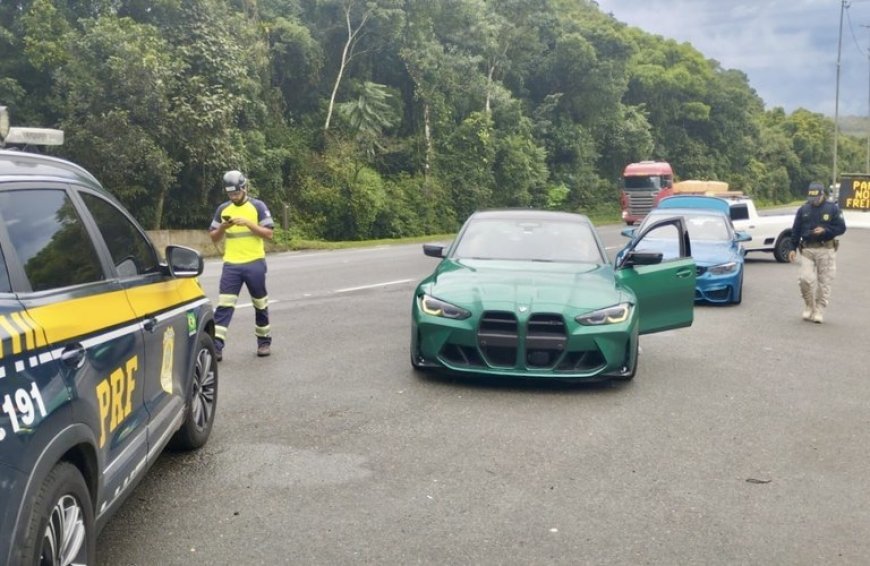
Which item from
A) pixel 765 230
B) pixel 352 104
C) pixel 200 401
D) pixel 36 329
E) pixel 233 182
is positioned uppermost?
pixel 352 104

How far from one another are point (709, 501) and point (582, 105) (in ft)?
190

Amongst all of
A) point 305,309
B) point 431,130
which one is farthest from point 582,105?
point 305,309

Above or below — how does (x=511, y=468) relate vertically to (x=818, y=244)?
below

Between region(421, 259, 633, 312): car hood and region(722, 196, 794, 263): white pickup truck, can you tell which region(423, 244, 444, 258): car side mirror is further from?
region(722, 196, 794, 263): white pickup truck

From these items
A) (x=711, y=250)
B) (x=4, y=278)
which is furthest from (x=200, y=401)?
(x=711, y=250)

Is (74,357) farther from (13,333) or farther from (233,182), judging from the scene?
(233,182)

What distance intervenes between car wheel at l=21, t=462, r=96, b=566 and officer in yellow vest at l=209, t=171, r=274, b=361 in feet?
16.7

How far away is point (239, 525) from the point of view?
4.34m

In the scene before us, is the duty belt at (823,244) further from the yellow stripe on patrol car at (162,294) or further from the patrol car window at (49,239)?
the patrol car window at (49,239)

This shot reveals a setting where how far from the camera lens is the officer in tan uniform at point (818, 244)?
1180 cm

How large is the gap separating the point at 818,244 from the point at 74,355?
1094 cm

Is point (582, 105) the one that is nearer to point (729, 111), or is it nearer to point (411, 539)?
point (729, 111)

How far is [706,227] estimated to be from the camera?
1520cm

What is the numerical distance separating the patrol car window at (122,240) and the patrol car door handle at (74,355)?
98cm
